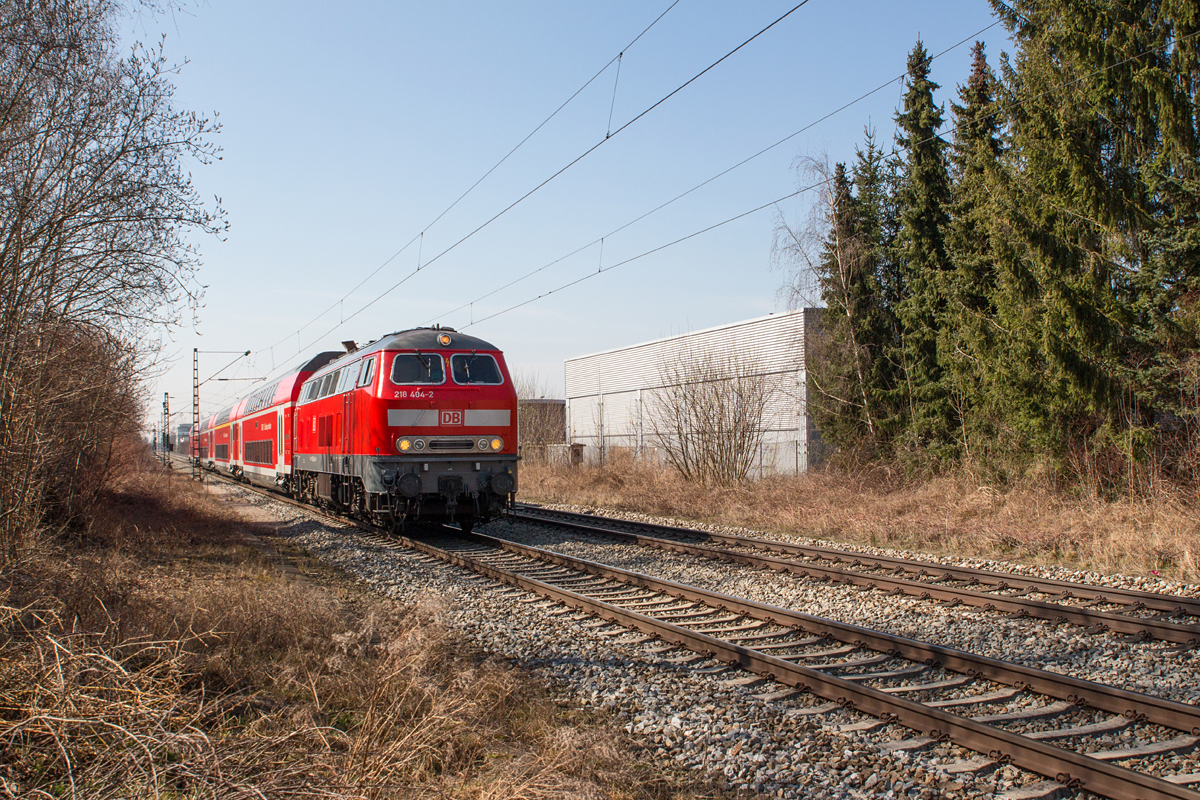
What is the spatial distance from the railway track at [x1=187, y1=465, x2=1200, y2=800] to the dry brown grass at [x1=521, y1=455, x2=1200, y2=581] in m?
5.21

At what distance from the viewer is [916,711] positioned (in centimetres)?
477

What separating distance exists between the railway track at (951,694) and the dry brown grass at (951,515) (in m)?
5.21

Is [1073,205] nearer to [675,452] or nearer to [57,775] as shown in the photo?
[675,452]

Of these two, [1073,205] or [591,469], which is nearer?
[1073,205]

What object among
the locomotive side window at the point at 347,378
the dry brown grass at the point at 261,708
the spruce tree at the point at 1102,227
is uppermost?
the spruce tree at the point at 1102,227

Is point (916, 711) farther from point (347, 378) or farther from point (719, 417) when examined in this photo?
point (719, 417)

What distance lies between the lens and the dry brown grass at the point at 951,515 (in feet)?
34.3

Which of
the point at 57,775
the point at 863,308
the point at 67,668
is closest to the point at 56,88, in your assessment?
the point at 67,668

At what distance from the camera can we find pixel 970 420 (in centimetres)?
1786

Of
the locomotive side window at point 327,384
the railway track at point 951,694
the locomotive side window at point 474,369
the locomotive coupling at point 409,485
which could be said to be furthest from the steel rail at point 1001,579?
the locomotive side window at point 327,384

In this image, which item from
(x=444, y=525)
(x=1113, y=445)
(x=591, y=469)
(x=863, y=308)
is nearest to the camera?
(x=1113, y=445)

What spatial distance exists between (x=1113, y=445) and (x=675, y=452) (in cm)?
1114

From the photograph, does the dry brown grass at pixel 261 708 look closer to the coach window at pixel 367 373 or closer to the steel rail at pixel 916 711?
the steel rail at pixel 916 711

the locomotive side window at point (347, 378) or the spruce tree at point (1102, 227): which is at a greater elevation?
the spruce tree at point (1102, 227)
